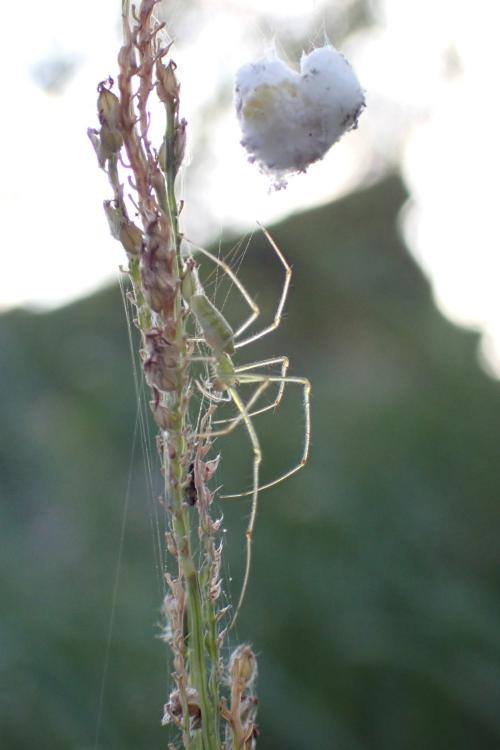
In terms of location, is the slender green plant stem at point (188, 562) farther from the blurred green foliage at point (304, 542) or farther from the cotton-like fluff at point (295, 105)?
the blurred green foliage at point (304, 542)

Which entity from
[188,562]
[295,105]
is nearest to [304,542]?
[295,105]

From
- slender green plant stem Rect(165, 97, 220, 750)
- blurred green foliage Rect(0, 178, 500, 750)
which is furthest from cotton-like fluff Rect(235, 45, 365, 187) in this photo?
blurred green foliage Rect(0, 178, 500, 750)

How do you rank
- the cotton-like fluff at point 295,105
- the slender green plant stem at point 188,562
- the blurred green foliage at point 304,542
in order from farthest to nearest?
the blurred green foliage at point 304,542, the cotton-like fluff at point 295,105, the slender green plant stem at point 188,562

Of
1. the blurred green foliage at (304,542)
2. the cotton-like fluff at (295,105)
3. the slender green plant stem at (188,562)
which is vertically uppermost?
the blurred green foliage at (304,542)

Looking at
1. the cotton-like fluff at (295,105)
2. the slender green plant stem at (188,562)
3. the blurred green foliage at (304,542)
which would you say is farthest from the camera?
the blurred green foliage at (304,542)

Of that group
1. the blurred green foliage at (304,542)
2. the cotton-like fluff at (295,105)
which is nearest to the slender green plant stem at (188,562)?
the cotton-like fluff at (295,105)

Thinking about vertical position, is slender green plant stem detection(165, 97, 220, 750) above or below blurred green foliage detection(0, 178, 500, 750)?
below

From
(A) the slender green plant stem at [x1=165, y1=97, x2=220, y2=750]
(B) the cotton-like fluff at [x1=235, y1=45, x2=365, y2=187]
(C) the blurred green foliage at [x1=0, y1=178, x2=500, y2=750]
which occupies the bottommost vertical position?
(A) the slender green plant stem at [x1=165, y1=97, x2=220, y2=750]

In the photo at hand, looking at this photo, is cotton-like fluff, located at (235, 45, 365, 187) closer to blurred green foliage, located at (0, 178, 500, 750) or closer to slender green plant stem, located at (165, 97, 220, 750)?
slender green plant stem, located at (165, 97, 220, 750)
